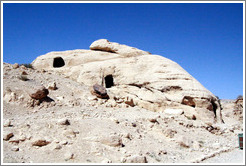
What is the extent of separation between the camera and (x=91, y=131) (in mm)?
8266

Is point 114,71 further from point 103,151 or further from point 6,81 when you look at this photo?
point 103,151

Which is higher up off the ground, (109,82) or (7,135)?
(109,82)

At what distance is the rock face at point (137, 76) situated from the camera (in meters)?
12.8

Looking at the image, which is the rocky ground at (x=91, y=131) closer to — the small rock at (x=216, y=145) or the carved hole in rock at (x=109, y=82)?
the small rock at (x=216, y=145)

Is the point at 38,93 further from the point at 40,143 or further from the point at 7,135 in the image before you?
the point at 40,143

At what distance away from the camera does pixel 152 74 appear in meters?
14.2

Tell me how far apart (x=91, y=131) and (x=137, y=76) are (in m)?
7.07

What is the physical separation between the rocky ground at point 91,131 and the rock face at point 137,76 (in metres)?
0.98

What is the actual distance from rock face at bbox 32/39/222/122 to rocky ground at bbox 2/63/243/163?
98 centimetres

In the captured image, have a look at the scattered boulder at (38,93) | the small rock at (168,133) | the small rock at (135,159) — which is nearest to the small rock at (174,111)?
the small rock at (168,133)

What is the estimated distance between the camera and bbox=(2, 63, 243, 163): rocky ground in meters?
6.87

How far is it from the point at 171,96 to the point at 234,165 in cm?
646

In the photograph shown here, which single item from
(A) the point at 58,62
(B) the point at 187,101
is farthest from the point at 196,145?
(A) the point at 58,62

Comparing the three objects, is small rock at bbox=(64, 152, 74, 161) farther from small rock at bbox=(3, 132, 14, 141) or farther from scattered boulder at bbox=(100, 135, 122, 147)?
small rock at bbox=(3, 132, 14, 141)
